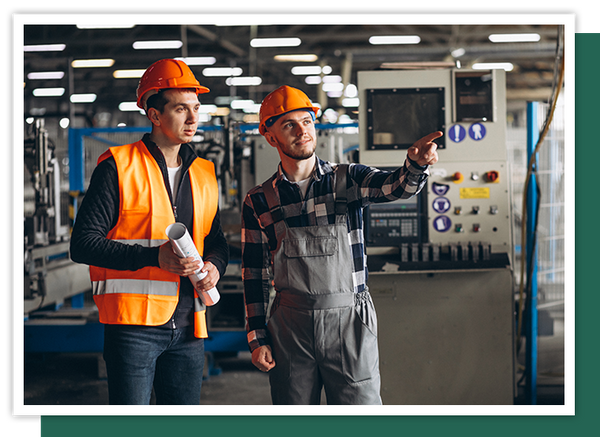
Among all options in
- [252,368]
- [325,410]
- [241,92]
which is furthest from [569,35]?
[241,92]

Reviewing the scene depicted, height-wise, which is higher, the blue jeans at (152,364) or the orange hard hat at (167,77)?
the orange hard hat at (167,77)

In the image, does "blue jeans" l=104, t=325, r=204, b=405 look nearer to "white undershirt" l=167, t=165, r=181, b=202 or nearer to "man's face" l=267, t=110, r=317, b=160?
"white undershirt" l=167, t=165, r=181, b=202

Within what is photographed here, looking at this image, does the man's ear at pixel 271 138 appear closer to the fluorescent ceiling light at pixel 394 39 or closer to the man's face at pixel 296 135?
the man's face at pixel 296 135

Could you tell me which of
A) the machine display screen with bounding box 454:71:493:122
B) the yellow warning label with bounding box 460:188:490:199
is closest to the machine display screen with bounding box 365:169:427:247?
the yellow warning label with bounding box 460:188:490:199

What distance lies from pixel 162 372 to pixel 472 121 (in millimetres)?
2265

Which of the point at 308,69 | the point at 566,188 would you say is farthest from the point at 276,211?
the point at 308,69

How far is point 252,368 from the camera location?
479 centimetres

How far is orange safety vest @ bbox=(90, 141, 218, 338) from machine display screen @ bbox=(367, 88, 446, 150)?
5.30 ft

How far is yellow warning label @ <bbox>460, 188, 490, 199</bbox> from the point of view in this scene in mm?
3256

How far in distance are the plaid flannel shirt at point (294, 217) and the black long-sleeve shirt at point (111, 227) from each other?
0.48 ft

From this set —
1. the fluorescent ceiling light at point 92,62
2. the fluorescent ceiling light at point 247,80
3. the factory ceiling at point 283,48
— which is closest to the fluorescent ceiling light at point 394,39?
the factory ceiling at point 283,48

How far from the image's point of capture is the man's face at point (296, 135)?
2.07m

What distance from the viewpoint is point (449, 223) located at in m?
3.27
